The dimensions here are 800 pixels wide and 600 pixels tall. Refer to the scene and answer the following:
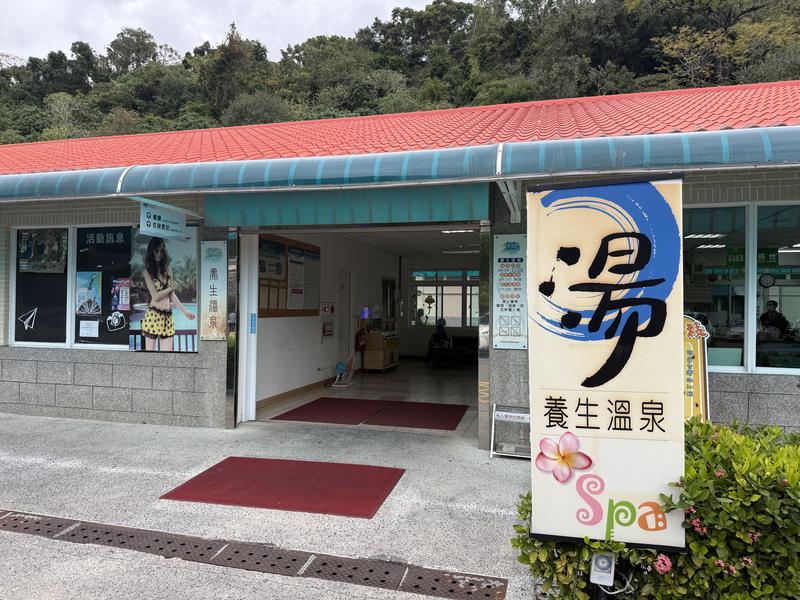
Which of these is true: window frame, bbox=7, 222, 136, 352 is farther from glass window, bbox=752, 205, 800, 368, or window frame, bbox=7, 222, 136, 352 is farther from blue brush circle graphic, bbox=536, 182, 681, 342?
glass window, bbox=752, 205, 800, 368

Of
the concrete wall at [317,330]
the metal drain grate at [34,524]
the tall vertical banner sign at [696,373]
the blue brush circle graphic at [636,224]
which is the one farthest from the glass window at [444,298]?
the blue brush circle graphic at [636,224]

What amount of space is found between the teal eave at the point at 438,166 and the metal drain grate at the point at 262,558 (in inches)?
110

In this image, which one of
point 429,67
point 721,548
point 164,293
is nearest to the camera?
point 721,548

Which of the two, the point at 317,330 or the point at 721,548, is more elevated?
the point at 317,330

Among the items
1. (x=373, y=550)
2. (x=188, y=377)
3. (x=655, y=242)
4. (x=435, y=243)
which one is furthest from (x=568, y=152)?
(x=435, y=243)

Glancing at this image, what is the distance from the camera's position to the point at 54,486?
172 inches

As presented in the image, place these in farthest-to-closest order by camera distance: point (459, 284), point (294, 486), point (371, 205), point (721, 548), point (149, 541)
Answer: point (459, 284) → point (371, 205) → point (294, 486) → point (149, 541) → point (721, 548)

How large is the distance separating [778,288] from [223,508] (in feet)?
16.9

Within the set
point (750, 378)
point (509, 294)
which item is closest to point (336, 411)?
point (509, 294)

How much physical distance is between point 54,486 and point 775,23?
103ft

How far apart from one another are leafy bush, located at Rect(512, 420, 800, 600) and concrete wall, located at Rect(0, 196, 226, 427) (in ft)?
16.0

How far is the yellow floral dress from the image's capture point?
6.26 meters

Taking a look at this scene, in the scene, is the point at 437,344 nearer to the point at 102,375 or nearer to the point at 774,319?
the point at 102,375

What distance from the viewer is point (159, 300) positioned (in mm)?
6324
